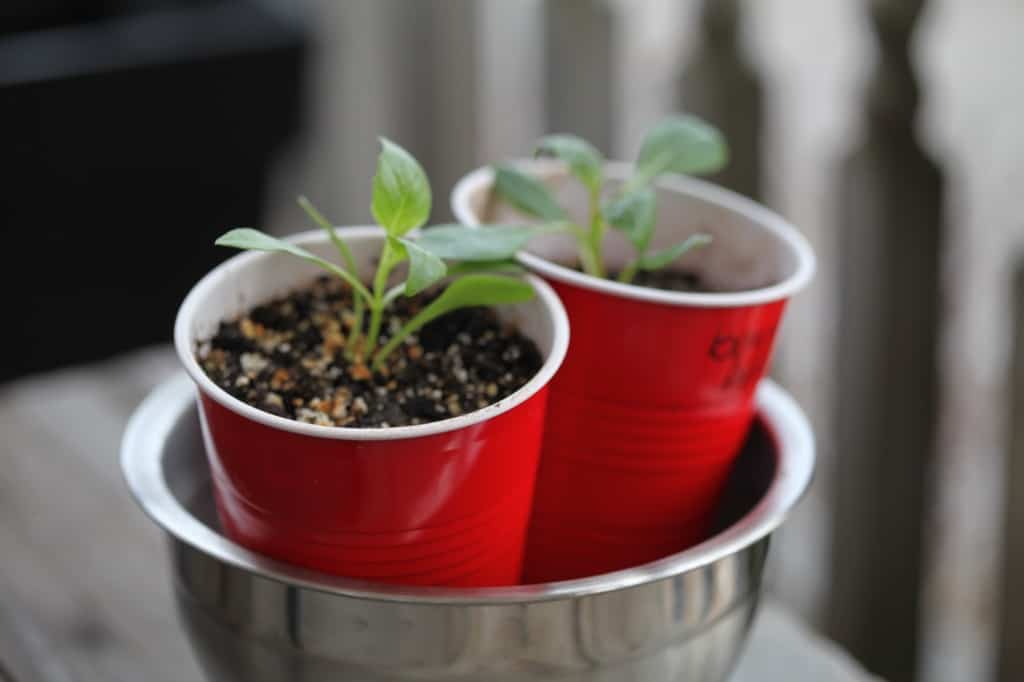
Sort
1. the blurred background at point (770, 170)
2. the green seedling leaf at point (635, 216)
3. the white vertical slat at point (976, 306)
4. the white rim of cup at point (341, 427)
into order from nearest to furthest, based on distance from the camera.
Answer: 1. the white rim of cup at point (341, 427)
2. the green seedling leaf at point (635, 216)
3. the blurred background at point (770, 170)
4. the white vertical slat at point (976, 306)

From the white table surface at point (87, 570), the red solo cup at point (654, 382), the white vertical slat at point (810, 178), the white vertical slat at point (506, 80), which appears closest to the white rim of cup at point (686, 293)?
the red solo cup at point (654, 382)

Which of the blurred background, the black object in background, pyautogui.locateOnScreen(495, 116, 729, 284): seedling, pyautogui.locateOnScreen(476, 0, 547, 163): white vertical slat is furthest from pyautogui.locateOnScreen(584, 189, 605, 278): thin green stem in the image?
pyautogui.locateOnScreen(476, 0, 547, 163): white vertical slat

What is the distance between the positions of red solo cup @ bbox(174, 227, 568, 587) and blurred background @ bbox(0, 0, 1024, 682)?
718 millimetres

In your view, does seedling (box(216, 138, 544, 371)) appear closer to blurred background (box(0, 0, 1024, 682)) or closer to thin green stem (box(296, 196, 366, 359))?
thin green stem (box(296, 196, 366, 359))

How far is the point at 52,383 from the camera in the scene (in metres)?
1.00

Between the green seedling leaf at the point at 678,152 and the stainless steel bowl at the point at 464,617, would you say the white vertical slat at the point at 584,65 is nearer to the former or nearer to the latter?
the green seedling leaf at the point at 678,152

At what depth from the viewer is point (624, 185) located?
2.18 ft

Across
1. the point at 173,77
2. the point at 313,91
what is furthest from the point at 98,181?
the point at 313,91

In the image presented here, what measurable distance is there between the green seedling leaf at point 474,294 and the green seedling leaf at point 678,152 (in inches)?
5.2

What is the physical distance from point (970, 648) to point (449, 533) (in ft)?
4.09

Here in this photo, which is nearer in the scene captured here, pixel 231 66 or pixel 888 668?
pixel 888 668

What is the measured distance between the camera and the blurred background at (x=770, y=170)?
Result: 121cm

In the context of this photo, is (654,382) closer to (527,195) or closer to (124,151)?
(527,195)

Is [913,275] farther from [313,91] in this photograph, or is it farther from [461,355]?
[313,91]
